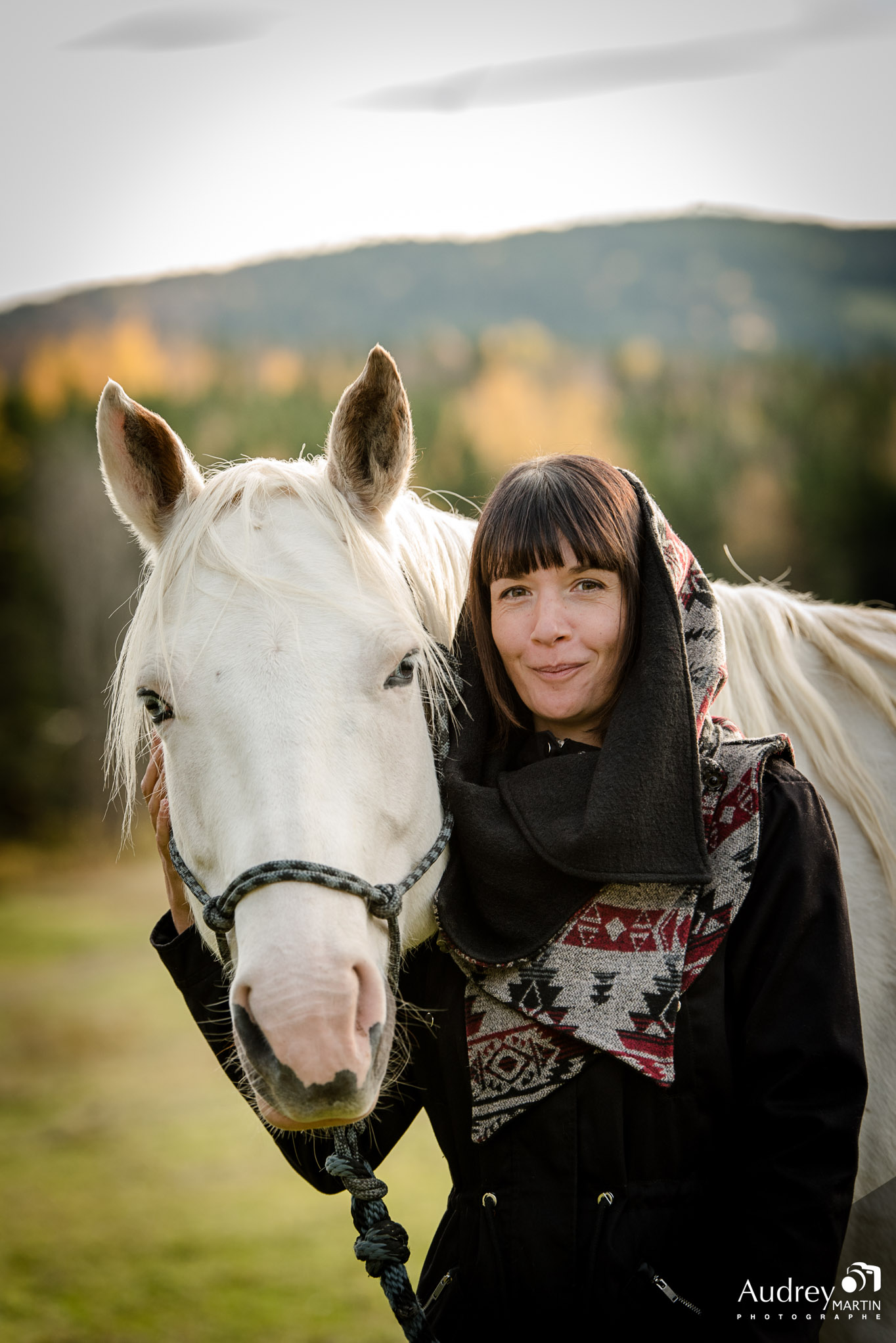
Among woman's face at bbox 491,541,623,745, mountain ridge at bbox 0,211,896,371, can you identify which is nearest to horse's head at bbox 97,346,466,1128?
woman's face at bbox 491,541,623,745

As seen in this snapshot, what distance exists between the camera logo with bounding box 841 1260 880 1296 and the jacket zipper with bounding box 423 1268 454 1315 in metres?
0.70

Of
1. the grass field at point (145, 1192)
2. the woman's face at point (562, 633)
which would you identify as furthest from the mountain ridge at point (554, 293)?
the woman's face at point (562, 633)

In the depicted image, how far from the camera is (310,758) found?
1.09 meters

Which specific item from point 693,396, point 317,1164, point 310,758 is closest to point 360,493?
point 310,758

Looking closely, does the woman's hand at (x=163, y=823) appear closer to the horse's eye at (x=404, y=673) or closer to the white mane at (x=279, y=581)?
the white mane at (x=279, y=581)

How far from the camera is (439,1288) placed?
1.25 metres

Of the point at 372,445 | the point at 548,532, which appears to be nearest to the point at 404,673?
the point at 548,532

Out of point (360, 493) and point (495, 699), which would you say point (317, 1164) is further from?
point (360, 493)

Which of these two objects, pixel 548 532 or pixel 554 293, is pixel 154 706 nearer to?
pixel 548 532

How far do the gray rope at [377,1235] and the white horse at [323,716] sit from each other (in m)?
0.30

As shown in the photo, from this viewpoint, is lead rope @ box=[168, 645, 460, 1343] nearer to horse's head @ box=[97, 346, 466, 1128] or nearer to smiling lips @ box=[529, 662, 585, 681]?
horse's head @ box=[97, 346, 466, 1128]

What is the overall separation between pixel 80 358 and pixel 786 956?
1167 cm

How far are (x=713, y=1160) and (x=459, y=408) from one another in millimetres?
9389

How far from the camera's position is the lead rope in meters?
1.03
